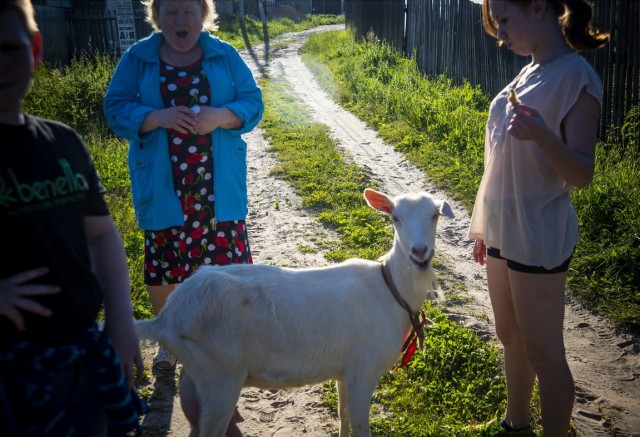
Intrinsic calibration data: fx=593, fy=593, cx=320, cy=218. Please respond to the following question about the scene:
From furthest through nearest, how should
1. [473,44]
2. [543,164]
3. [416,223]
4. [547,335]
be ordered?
[473,44]
[416,223]
[547,335]
[543,164]

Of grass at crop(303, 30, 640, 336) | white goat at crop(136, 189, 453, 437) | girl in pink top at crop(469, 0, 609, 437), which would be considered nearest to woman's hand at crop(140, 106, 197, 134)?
white goat at crop(136, 189, 453, 437)

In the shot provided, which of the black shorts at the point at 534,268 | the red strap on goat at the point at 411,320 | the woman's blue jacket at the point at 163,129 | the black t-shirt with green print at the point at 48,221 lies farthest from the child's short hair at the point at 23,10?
the black shorts at the point at 534,268

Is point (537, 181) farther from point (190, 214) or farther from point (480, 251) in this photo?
point (190, 214)

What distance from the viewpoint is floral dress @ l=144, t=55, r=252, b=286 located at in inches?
137

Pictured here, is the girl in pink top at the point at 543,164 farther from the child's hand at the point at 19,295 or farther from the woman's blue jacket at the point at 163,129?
the child's hand at the point at 19,295

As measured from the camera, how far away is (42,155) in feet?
5.83

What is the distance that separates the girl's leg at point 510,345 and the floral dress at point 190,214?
1.53 meters

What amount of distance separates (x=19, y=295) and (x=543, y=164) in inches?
85.4

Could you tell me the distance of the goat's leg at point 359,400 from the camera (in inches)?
121

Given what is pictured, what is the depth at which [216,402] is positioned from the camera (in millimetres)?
2887

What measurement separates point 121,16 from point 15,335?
12.9 m

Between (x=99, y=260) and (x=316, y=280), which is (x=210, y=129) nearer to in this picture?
(x=316, y=280)

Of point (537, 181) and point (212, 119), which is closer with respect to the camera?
point (537, 181)

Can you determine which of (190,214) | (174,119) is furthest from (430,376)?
(174,119)
